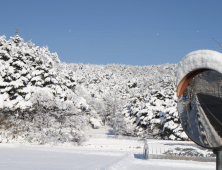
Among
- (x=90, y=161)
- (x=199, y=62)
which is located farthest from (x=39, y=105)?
(x=199, y=62)

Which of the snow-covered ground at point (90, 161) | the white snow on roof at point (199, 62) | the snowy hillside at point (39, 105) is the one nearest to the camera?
the white snow on roof at point (199, 62)

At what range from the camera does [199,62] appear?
148 centimetres

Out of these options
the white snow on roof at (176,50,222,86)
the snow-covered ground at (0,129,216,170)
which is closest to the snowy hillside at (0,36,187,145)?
the snow-covered ground at (0,129,216,170)

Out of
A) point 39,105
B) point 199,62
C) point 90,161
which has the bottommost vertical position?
point 90,161

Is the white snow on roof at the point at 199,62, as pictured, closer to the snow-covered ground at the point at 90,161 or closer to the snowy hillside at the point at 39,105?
the snow-covered ground at the point at 90,161

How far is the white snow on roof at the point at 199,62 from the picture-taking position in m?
1.37

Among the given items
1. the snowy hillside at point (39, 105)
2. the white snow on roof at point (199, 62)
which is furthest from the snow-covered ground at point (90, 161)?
the snowy hillside at point (39, 105)

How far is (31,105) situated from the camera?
2303 centimetres

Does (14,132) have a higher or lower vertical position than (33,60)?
lower

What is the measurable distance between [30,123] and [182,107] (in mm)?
24179

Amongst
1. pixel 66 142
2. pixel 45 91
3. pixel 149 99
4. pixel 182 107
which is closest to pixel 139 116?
pixel 149 99

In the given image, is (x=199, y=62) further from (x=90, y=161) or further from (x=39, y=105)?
(x=39, y=105)

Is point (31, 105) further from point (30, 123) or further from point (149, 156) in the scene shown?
point (149, 156)

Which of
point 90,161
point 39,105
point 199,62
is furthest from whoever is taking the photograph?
point 39,105
